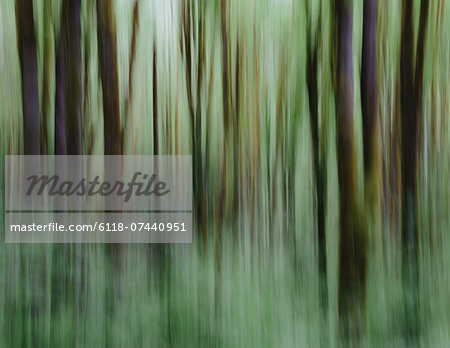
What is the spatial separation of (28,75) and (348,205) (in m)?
0.45

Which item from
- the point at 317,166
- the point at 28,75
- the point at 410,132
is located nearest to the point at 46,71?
the point at 28,75

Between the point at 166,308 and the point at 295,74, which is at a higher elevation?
the point at 295,74

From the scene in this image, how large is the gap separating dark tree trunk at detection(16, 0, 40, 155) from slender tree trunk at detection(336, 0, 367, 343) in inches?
15.5

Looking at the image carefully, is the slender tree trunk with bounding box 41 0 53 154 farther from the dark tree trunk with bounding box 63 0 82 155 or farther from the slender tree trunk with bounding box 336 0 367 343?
the slender tree trunk with bounding box 336 0 367 343

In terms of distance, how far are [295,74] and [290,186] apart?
0.48 feet

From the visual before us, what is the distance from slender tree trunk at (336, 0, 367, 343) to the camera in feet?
2.45

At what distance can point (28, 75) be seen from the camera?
0.75 metres

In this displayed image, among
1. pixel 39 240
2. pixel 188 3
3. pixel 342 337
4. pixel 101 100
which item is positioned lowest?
pixel 342 337

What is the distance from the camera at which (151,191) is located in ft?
2.46

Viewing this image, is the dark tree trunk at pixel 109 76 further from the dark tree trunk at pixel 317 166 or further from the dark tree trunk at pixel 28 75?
the dark tree trunk at pixel 317 166

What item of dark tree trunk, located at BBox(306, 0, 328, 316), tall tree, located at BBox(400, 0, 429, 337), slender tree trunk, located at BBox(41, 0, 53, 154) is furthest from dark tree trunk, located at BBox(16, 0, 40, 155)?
tall tree, located at BBox(400, 0, 429, 337)

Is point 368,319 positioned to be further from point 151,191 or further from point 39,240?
point 39,240

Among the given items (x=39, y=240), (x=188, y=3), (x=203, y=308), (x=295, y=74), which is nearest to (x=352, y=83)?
(x=295, y=74)

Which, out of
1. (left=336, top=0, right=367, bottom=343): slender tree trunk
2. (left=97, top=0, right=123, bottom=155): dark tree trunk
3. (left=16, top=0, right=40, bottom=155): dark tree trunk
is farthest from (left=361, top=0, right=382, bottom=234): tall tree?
(left=16, top=0, right=40, bottom=155): dark tree trunk
